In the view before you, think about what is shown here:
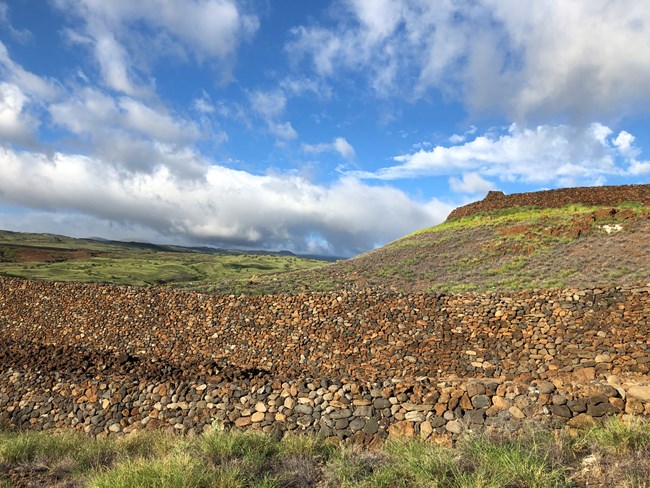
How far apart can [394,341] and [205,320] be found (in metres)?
8.17

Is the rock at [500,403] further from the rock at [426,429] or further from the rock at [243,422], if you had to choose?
the rock at [243,422]

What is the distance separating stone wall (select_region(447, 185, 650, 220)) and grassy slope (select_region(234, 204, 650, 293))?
63.2 inches

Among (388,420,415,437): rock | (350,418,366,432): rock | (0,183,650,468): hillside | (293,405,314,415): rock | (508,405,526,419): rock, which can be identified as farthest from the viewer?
(293,405,314,415): rock

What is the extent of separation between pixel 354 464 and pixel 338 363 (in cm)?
705

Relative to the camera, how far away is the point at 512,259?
25.4 m

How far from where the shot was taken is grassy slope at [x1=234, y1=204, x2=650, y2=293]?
19656 mm

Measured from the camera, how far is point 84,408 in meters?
11.9

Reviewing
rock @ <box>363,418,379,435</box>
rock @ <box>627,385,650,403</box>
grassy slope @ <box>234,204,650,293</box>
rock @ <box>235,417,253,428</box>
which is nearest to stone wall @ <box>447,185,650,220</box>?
grassy slope @ <box>234,204,650,293</box>

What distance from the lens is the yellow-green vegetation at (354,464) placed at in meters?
4.88

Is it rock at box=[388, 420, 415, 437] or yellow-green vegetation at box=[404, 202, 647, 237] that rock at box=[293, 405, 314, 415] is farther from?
yellow-green vegetation at box=[404, 202, 647, 237]

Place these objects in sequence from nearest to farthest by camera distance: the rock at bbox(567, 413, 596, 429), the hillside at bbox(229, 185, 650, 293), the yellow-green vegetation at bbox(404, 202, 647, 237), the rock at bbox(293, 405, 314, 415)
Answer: the rock at bbox(567, 413, 596, 429)
the rock at bbox(293, 405, 314, 415)
the hillside at bbox(229, 185, 650, 293)
the yellow-green vegetation at bbox(404, 202, 647, 237)

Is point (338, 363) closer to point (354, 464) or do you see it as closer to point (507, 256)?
point (354, 464)

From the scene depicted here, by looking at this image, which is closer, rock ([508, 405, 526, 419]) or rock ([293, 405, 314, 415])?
rock ([508, 405, 526, 419])

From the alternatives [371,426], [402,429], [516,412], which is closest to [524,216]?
[516,412]
